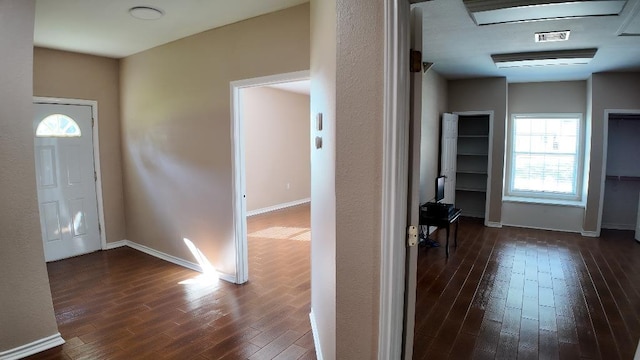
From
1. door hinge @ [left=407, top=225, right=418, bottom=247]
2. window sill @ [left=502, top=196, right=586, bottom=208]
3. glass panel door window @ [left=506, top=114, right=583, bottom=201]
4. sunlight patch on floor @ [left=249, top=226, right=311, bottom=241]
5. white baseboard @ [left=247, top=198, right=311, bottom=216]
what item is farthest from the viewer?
white baseboard @ [left=247, top=198, right=311, bottom=216]

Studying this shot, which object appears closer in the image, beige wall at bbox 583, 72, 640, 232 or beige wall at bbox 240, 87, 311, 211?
beige wall at bbox 583, 72, 640, 232

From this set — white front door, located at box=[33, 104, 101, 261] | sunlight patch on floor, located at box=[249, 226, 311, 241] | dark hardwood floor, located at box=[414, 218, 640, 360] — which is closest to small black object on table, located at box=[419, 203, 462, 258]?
dark hardwood floor, located at box=[414, 218, 640, 360]

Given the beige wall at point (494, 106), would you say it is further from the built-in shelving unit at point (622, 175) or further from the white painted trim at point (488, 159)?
the built-in shelving unit at point (622, 175)

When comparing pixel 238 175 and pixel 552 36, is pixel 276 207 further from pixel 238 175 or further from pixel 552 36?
pixel 552 36

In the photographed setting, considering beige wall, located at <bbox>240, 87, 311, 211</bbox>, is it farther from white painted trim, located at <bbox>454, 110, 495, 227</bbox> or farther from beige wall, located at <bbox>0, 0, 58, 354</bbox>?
beige wall, located at <bbox>0, 0, 58, 354</bbox>

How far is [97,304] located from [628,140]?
25.8 feet

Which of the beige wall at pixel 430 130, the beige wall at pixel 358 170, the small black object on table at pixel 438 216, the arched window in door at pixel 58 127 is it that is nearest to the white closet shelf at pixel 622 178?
the beige wall at pixel 430 130

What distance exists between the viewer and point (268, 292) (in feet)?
11.5

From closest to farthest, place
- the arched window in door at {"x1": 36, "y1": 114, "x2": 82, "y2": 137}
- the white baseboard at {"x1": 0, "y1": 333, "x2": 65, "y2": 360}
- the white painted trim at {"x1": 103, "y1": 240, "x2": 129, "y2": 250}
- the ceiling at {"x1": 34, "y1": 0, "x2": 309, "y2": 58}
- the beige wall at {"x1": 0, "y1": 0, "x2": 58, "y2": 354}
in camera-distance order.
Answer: the beige wall at {"x1": 0, "y1": 0, "x2": 58, "y2": 354}
the white baseboard at {"x1": 0, "y1": 333, "x2": 65, "y2": 360}
the ceiling at {"x1": 34, "y1": 0, "x2": 309, "y2": 58}
the arched window in door at {"x1": 36, "y1": 114, "x2": 82, "y2": 137}
the white painted trim at {"x1": 103, "y1": 240, "x2": 129, "y2": 250}

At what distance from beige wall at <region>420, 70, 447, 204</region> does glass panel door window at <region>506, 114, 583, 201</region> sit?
1.69 meters

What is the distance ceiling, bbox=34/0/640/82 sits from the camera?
297 cm

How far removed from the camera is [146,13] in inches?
A: 124

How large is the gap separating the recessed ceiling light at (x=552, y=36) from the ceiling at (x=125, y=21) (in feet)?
7.97

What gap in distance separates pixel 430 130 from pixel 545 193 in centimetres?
274
